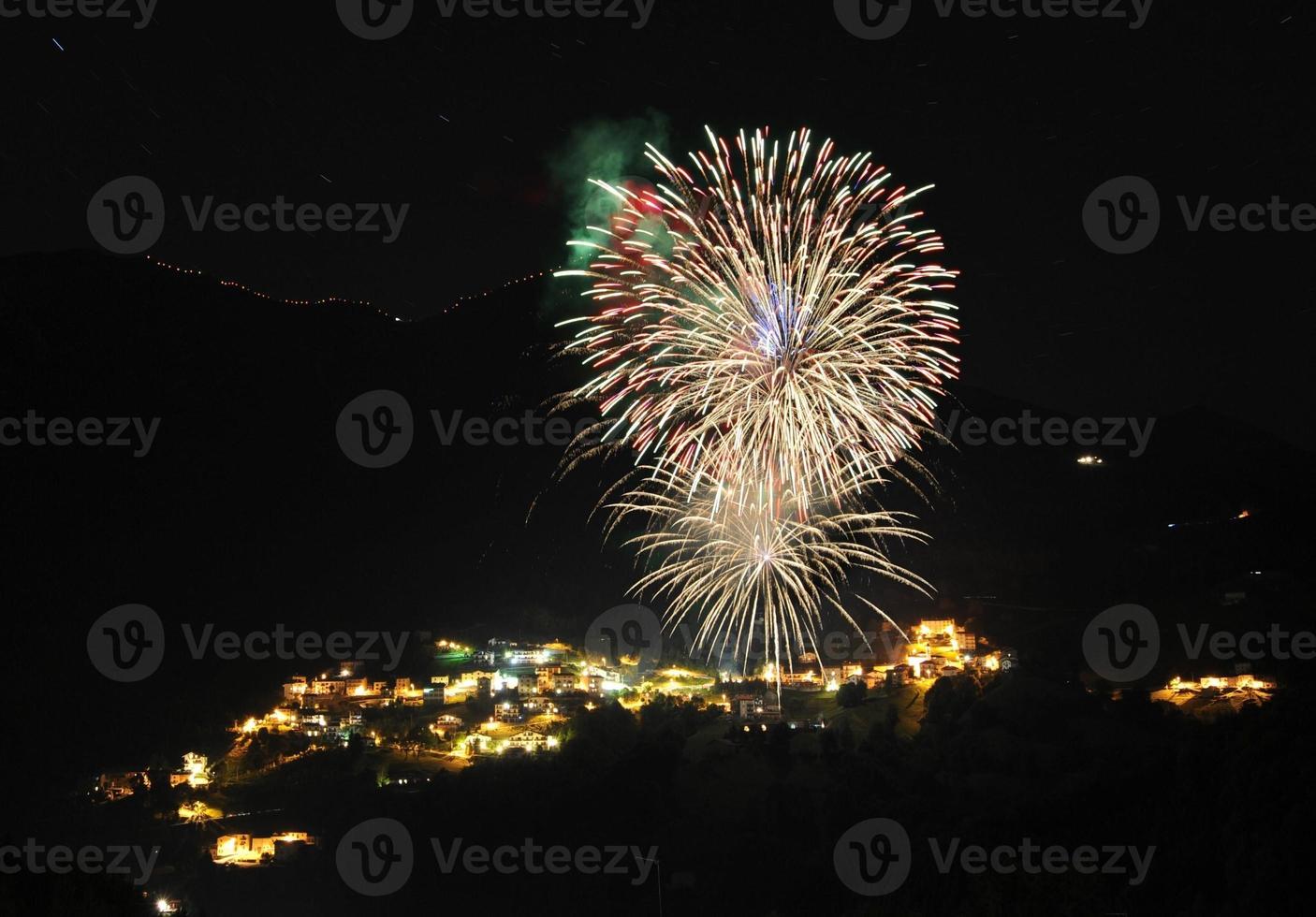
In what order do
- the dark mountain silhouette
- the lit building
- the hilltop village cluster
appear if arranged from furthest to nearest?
the dark mountain silhouette
the hilltop village cluster
the lit building

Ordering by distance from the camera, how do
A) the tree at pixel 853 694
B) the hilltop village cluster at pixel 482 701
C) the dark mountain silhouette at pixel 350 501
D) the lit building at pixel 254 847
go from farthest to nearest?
1. the dark mountain silhouette at pixel 350 501
2. the tree at pixel 853 694
3. the hilltop village cluster at pixel 482 701
4. the lit building at pixel 254 847

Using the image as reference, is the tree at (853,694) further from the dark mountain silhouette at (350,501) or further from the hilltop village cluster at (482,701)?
the dark mountain silhouette at (350,501)

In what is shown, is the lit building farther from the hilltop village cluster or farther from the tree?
the tree

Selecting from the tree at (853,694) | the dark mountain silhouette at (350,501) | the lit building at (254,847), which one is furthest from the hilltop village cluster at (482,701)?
the dark mountain silhouette at (350,501)

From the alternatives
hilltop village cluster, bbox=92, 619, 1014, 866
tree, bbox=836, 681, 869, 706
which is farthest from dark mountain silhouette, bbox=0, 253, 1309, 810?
tree, bbox=836, 681, 869, 706

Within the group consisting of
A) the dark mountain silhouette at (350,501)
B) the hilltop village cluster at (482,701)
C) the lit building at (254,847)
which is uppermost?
the dark mountain silhouette at (350,501)

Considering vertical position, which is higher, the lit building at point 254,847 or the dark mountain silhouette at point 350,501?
the dark mountain silhouette at point 350,501

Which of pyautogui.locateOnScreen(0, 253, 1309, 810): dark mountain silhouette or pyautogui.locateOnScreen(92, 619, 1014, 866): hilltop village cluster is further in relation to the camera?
pyautogui.locateOnScreen(0, 253, 1309, 810): dark mountain silhouette

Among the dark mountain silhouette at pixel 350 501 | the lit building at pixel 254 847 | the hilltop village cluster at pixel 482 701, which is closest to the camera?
the lit building at pixel 254 847

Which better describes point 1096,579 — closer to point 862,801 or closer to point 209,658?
point 862,801

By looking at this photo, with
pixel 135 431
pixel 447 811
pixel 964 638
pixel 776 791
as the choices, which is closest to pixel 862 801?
pixel 776 791

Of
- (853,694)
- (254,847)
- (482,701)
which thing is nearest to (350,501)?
(482,701)

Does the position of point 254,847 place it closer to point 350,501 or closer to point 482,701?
point 482,701
